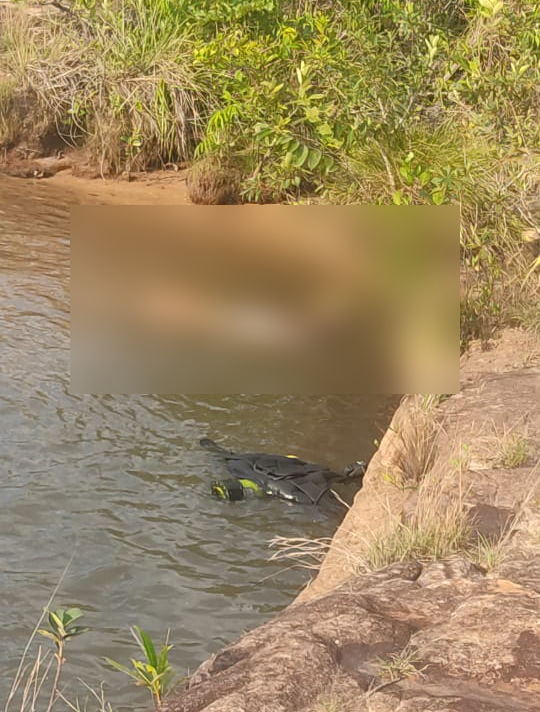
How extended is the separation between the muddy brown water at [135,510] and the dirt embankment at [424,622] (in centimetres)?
71

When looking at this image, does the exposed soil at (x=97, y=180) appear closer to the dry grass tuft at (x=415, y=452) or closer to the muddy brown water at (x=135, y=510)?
the muddy brown water at (x=135, y=510)

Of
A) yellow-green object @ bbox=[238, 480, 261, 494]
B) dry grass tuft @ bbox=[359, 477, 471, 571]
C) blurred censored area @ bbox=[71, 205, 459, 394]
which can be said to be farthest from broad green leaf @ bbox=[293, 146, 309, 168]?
dry grass tuft @ bbox=[359, 477, 471, 571]

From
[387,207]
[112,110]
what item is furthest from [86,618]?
[112,110]

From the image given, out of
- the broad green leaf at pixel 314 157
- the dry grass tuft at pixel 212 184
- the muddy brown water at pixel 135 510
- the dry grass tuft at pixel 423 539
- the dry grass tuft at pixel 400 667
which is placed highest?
the broad green leaf at pixel 314 157

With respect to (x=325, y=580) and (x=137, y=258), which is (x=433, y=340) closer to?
(x=137, y=258)

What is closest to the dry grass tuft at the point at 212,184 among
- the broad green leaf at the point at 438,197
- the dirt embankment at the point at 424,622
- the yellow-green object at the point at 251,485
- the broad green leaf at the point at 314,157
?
the broad green leaf at the point at 314,157

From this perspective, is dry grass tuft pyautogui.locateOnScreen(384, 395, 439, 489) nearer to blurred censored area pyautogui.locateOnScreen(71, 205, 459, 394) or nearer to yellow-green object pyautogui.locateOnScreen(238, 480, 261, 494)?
blurred censored area pyautogui.locateOnScreen(71, 205, 459, 394)

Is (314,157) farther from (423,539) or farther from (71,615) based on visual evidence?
(71,615)

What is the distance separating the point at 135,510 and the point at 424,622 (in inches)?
114

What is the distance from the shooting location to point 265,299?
6.73m

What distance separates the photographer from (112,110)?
13.0 m

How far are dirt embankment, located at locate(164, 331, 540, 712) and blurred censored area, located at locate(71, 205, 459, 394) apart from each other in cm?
171

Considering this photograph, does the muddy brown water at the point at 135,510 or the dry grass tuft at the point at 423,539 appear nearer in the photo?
the dry grass tuft at the point at 423,539

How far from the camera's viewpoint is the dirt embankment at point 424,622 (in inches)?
104
